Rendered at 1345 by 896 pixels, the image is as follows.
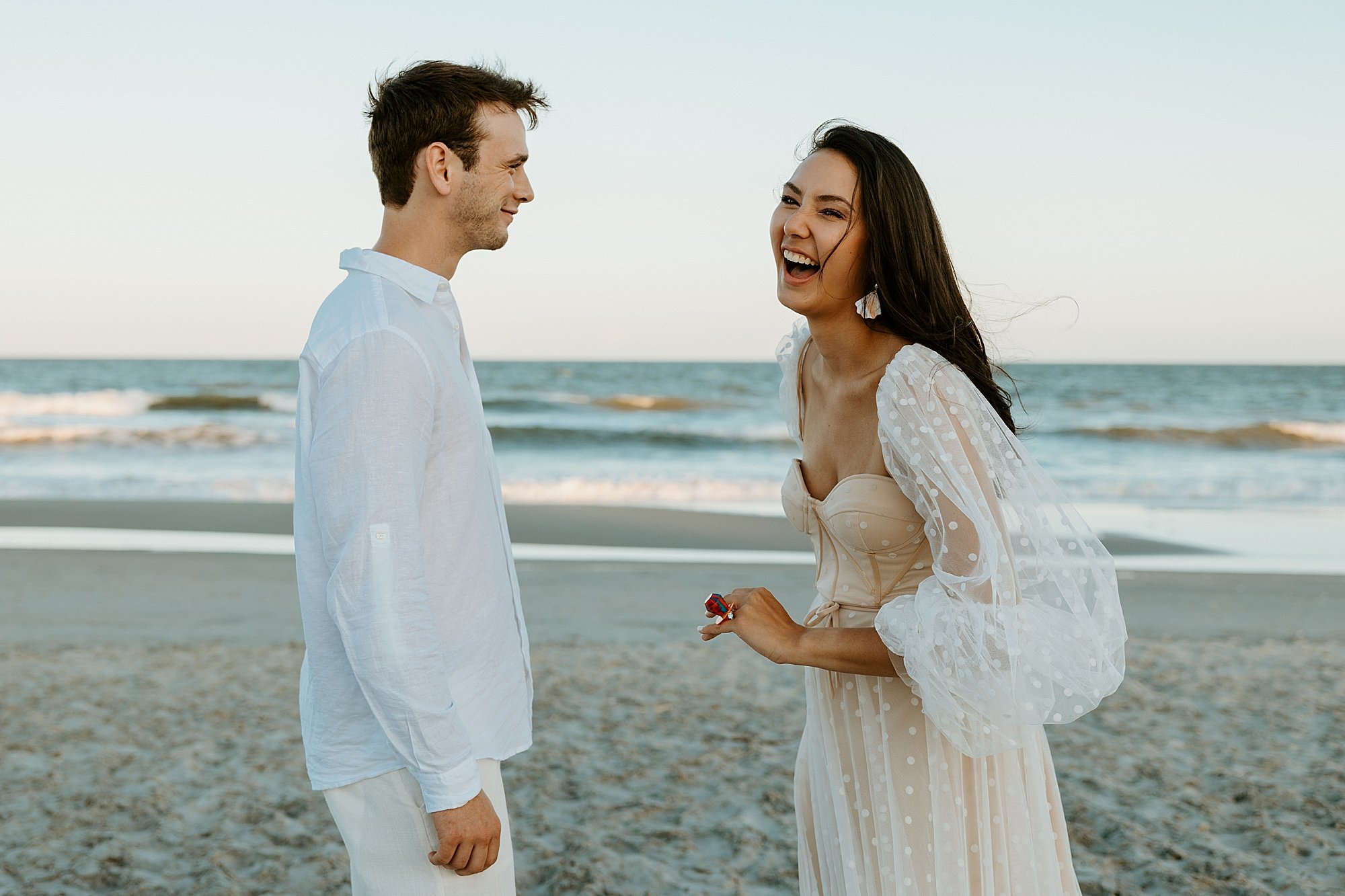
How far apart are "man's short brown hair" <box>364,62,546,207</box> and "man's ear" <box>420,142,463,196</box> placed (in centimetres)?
1

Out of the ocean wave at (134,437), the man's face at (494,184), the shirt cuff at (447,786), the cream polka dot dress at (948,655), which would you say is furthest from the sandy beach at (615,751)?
the ocean wave at (134,437)

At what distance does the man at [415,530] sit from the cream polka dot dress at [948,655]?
0.71m

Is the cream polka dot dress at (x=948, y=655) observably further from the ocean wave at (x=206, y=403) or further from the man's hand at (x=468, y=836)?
the ocean wave at (x=206, y=403)

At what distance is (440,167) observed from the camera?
78.8 inches

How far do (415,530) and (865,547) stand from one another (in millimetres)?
952

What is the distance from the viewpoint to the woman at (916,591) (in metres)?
1.97

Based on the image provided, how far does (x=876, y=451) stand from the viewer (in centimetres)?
224

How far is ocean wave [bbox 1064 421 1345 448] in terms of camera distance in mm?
22484

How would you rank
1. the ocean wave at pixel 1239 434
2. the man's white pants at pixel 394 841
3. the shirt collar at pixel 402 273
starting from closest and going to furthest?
the man's white pants at pixel 394 841 < the shirt collar at pixel 402 273 < the ocean wave at pixel 1239 434

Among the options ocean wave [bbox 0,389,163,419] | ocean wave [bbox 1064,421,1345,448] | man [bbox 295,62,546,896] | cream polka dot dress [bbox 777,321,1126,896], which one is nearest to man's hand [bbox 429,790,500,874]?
man [bbox 295,62,546,896]

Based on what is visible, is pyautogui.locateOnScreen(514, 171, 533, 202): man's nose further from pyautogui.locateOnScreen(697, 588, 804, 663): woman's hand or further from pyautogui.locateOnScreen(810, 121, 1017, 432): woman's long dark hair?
pyautogui.locateOnScreen(697, 588, 804, 663): woman's hand

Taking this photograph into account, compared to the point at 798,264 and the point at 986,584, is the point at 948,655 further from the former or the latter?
the point at 798,264

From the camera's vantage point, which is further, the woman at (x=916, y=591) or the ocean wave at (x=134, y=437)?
the ocean wave at (x=134, y=437)

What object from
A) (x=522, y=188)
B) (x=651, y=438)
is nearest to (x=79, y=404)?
(x=651, y=438)
